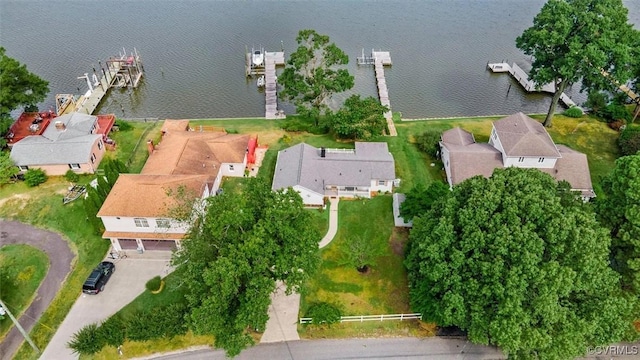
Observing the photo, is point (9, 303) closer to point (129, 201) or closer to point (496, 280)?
point (129, 201)

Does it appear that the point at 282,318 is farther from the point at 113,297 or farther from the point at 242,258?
the point at 113,297

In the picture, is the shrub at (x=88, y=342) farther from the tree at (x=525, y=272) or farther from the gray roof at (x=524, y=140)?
the gray roof at (x=524, y=140)

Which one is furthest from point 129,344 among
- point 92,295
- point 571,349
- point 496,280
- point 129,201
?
point 571,349

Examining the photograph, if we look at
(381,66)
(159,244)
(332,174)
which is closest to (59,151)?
(159,244)

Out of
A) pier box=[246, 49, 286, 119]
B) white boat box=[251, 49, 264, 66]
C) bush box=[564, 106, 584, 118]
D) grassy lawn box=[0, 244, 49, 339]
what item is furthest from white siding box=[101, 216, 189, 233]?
bush box=[564, 106, 584, 118]

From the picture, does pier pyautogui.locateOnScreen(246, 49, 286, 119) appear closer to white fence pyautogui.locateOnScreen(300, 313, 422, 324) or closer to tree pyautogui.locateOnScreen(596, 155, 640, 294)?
white fence pyautogui.locateOnScreen(300, 313, 422, 324)

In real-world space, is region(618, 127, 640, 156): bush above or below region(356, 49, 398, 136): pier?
below
